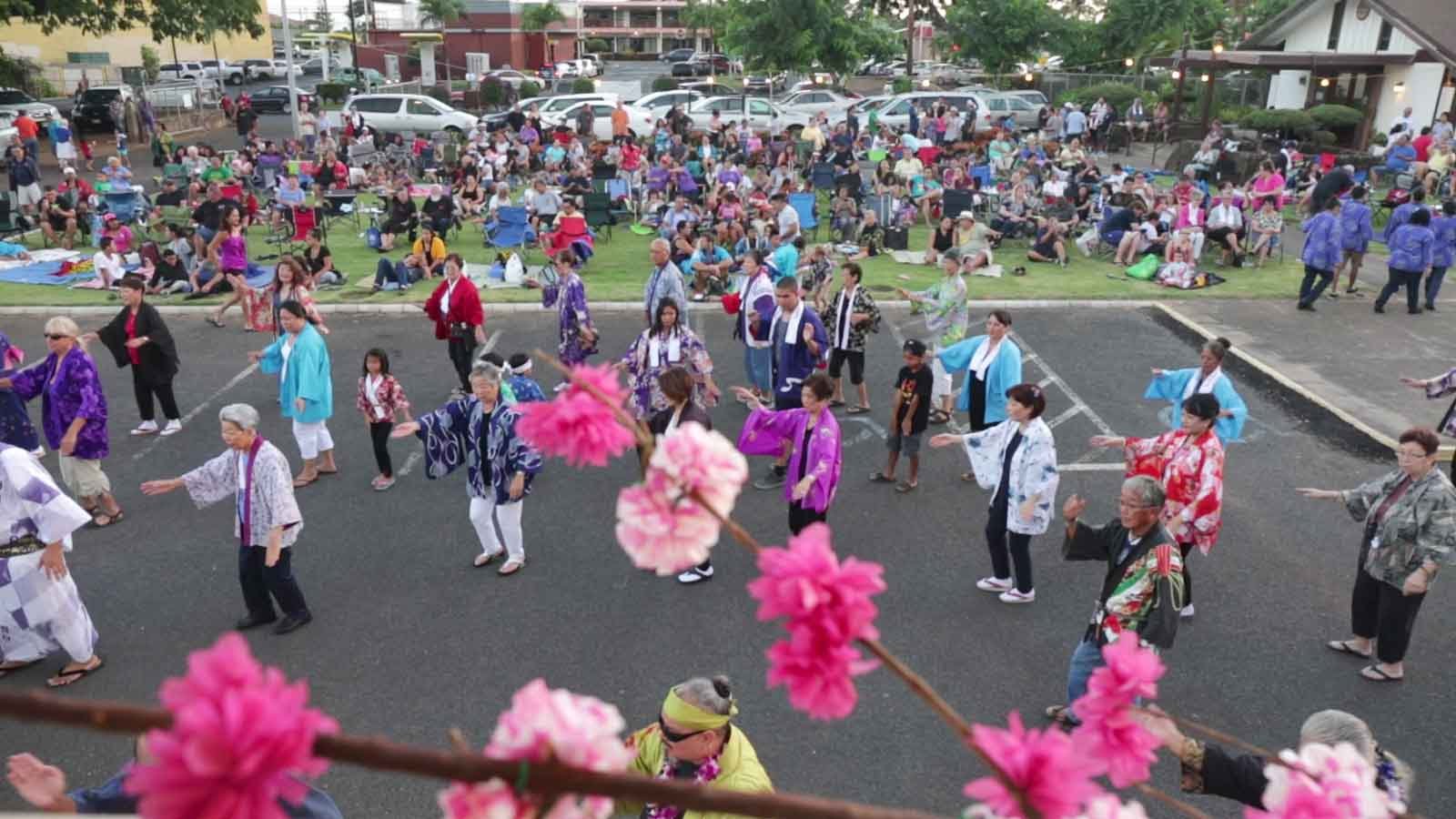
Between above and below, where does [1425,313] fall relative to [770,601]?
below

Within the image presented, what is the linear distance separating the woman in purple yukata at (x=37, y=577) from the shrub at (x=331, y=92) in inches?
1669

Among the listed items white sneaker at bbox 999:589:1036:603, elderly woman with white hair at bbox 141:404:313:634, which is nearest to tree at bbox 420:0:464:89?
elderly woman with white hair at bbox 141:404:313:634

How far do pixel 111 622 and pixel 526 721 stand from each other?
7143 mm

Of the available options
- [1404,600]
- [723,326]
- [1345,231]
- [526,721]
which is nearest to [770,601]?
[526,721]

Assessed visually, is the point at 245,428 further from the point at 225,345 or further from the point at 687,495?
the point at 225,345

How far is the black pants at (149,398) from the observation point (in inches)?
399

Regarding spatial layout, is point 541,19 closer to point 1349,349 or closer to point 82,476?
point 1349,349

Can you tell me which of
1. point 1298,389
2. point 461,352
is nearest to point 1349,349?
point 1298,389

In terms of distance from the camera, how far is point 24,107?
106ft

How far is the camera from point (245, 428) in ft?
20.8

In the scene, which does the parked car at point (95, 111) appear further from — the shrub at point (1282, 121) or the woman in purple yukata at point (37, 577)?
the shrub at point (1282, 121)

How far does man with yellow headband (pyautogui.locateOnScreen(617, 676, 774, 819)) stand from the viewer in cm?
394

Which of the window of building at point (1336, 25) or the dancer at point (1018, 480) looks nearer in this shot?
the dancer at point (1018, 480)

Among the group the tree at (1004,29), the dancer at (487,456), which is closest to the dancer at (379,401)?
the dancer at (487,456)
